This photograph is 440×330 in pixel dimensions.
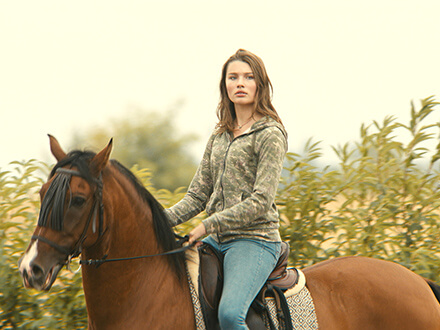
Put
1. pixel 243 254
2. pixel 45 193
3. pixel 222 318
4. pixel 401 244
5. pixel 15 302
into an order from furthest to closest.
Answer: pixel 401 244 < pixel 15 302 < pixel 243 254 < pixel 222 318 < pixel 45 193

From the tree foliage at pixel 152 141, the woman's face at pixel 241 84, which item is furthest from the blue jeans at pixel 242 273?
the tree foliage at pixel 152 141

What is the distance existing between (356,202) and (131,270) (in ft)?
8.58

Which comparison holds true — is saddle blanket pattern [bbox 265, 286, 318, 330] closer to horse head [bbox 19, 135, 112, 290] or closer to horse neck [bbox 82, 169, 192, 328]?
horse neck [bbox 82, 169, 192, 328]

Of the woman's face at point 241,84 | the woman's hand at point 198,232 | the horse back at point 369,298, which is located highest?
the woman's face at point 241,84

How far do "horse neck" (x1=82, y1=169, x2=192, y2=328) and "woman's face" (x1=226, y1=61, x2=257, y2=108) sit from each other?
90cm

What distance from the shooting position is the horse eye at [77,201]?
2.44 m

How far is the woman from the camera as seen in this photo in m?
2.82

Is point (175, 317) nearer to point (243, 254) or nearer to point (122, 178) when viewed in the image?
point (243, 254)

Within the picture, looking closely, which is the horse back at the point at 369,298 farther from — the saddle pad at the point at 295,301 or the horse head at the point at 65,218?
the horse head at the point at 65,218

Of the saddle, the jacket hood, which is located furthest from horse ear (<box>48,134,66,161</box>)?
the jacket hood

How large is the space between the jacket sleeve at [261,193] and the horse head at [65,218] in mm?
640

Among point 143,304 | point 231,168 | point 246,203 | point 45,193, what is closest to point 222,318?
point 143,304

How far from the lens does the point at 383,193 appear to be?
4609 mm

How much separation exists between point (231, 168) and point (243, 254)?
19.8 inches
